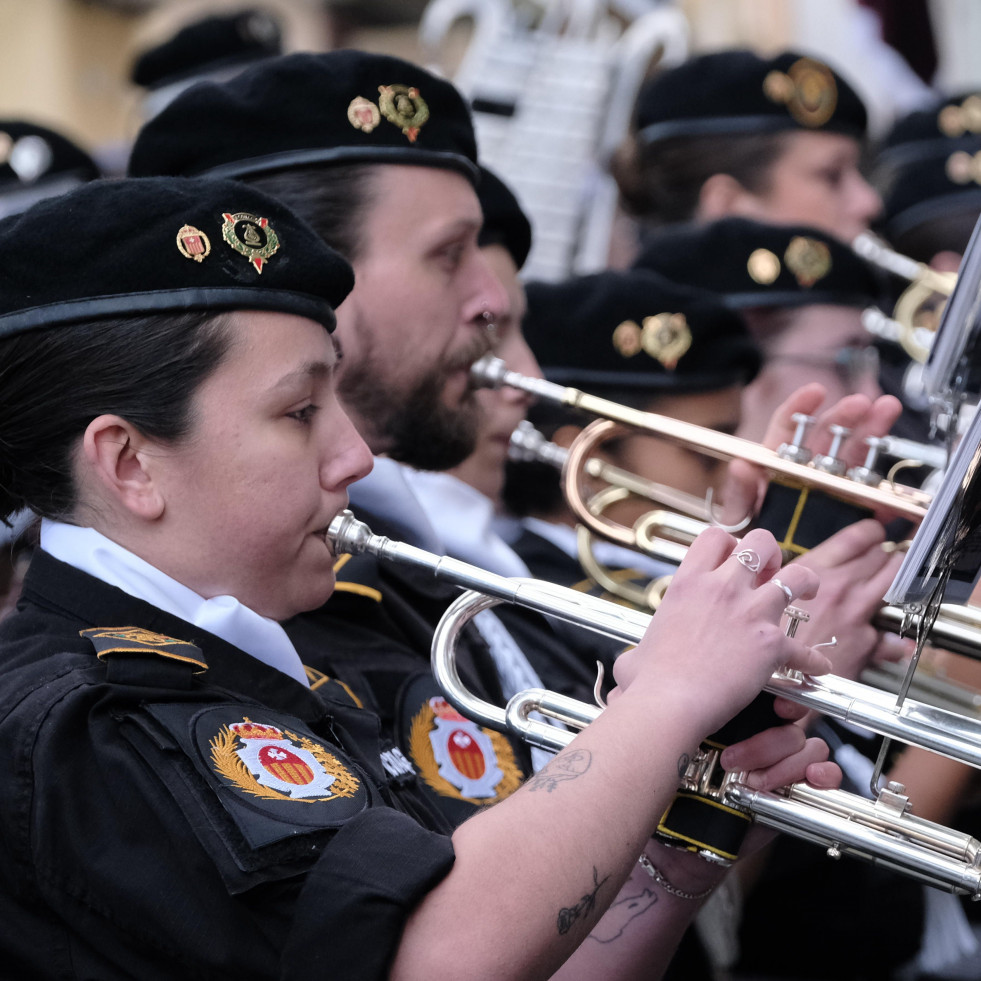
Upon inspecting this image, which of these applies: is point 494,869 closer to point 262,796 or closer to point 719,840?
point 262,796

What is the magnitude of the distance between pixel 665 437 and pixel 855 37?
600 centimetres

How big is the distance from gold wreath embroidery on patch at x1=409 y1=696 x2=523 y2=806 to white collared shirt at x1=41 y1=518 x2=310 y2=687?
1.29 ft

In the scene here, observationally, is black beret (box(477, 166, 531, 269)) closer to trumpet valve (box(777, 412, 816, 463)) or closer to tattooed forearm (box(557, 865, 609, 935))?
trumpet valve (box(777, 412, 816, 463))

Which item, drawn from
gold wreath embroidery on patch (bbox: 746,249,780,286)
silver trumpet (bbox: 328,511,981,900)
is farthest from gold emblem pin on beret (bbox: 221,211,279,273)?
gold wreath embroidery on patch (bbox: 746,249,780,286)

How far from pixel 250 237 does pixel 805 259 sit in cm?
240

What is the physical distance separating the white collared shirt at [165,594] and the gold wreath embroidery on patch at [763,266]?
246 centimetres

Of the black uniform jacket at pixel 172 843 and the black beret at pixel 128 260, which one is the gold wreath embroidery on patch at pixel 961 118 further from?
the black uniform jacket at pixel 172 843

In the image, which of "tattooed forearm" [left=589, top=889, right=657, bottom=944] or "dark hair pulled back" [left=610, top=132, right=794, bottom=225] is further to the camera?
"dark hair pulled back" [left=610, top=132, right=794, bottom=225]

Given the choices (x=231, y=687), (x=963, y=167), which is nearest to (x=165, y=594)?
(x=231, y=687)

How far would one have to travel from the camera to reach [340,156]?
2.64 m

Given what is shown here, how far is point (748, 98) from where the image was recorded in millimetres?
4590

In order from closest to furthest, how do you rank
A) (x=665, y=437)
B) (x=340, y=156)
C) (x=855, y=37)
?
(x=340, y=156), (x=665, y=437), (x=855, y=37)

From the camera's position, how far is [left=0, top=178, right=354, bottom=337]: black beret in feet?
5.77

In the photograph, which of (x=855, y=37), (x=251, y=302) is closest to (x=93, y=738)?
(x=251, y=302)
